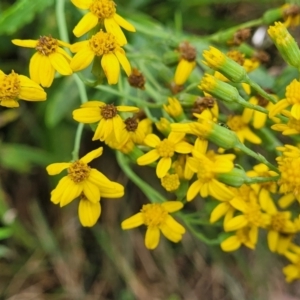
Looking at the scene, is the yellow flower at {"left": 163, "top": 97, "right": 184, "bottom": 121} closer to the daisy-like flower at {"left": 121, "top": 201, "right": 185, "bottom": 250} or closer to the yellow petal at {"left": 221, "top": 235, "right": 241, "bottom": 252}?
the daisy-like flower at {"left": 121, "top": 201, "right": 185, "bottom": 250}

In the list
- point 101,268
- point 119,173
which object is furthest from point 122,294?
point 119,173

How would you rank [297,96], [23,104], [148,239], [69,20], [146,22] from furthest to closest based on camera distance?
[23,104], [69,20], [146,22], [148,239], [297,96]

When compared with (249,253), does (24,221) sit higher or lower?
higher

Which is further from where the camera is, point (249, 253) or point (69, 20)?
point (249, 253)

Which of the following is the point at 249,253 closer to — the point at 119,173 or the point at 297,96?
the point at 119,173

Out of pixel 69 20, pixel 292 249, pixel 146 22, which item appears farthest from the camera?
pixel 69 20

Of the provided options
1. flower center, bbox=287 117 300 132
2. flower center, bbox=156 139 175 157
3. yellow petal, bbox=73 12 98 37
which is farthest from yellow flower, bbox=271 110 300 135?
yellow petal, bbox=73 12 98 37

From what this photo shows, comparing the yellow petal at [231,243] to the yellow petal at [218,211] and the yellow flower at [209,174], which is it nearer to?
the yellow petal at [218,211]
